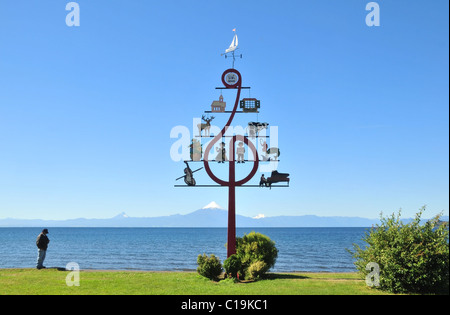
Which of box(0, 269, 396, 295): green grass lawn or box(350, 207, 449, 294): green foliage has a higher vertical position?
box(350, 207, 449, 294): green foliage

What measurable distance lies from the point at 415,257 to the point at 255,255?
7871 millimetres

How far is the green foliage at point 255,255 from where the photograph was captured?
20.3 metres

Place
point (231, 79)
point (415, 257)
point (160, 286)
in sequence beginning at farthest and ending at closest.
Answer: point (231, 79), point (160, 286), point (415, 257)

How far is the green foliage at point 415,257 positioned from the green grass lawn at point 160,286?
98 centimetres

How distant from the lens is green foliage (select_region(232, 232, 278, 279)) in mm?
20281

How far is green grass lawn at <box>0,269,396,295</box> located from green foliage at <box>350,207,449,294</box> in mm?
978

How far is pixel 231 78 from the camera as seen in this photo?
2267cm

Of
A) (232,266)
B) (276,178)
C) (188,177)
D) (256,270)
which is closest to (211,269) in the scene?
(232,266)

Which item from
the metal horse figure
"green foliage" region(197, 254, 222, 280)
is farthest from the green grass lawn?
the metal horse figure

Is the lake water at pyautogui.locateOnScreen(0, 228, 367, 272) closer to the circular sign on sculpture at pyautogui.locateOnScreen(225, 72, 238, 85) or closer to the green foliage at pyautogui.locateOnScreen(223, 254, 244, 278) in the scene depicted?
the green foliage at pyautogui.locateOnScreen(223, 254, 244, 278)

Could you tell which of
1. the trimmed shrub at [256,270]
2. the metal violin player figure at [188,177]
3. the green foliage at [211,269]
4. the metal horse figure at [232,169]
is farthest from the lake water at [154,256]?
the metal violin player figure at [188,177]

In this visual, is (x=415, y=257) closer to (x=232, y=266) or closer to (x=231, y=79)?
(x=232, y=266)

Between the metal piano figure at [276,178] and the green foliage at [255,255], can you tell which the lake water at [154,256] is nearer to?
the green foliage at [255,255]
